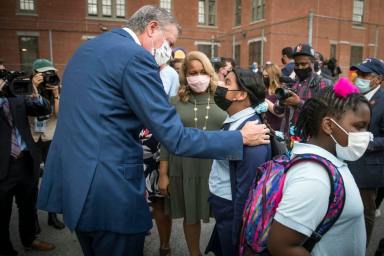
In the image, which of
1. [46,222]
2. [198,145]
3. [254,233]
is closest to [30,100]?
[46,222]

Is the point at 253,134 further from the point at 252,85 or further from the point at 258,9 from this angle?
the point at 258,9

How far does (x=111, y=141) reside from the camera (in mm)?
1556

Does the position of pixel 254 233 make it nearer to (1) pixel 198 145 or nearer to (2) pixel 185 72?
(1) pixel 198 145

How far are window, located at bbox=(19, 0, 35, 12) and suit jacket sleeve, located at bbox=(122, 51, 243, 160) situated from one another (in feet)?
77.7

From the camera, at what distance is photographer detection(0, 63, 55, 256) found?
3.00 m

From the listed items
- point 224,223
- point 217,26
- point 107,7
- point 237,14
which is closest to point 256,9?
point 237,14

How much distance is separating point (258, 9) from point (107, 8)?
10.6m

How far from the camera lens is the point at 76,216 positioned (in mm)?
1574

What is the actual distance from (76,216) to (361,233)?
4.25ft

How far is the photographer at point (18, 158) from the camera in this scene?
300 centimetres

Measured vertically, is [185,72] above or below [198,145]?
above

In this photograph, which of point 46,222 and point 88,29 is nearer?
point 46,222

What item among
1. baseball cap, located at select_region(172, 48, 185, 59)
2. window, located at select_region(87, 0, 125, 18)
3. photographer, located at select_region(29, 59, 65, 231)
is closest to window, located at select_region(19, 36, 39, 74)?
window, located at select_region(87, 0, 125, 18)

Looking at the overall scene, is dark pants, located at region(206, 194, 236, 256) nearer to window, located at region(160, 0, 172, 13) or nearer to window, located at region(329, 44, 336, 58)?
window, located at region(160, 0, 172, 13)
